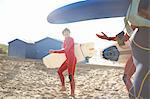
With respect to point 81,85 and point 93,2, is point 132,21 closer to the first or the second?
point 93,2

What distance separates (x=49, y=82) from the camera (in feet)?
24.8

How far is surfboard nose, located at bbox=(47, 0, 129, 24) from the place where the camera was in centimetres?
187

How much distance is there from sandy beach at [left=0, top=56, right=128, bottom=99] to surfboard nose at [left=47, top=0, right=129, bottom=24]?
3761 mm

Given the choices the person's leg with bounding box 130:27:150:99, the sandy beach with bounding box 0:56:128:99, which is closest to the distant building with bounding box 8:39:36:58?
the sandy beach with bounding box 0:56:128:99

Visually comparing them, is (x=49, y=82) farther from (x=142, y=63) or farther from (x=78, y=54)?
(x=142, y=63)

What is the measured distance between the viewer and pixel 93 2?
1.87m

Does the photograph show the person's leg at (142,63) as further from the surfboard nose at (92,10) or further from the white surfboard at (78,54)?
the white surfboard at (78,54)

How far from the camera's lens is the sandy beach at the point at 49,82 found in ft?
19.4

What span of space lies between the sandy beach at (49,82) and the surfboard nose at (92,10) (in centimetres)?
376

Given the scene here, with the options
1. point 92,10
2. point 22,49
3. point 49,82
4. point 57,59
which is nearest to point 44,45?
point 22,49

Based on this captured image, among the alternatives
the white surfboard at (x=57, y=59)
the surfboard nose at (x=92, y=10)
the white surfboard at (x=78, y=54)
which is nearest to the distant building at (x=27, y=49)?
the white surfboard at (x=78, y=54)

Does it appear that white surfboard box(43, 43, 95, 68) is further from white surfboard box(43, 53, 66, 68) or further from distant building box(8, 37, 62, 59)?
distant building box(8, 37, 62, 59)

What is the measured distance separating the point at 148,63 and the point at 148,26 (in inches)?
7.2

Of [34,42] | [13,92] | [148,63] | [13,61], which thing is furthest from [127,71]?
[34,42]
